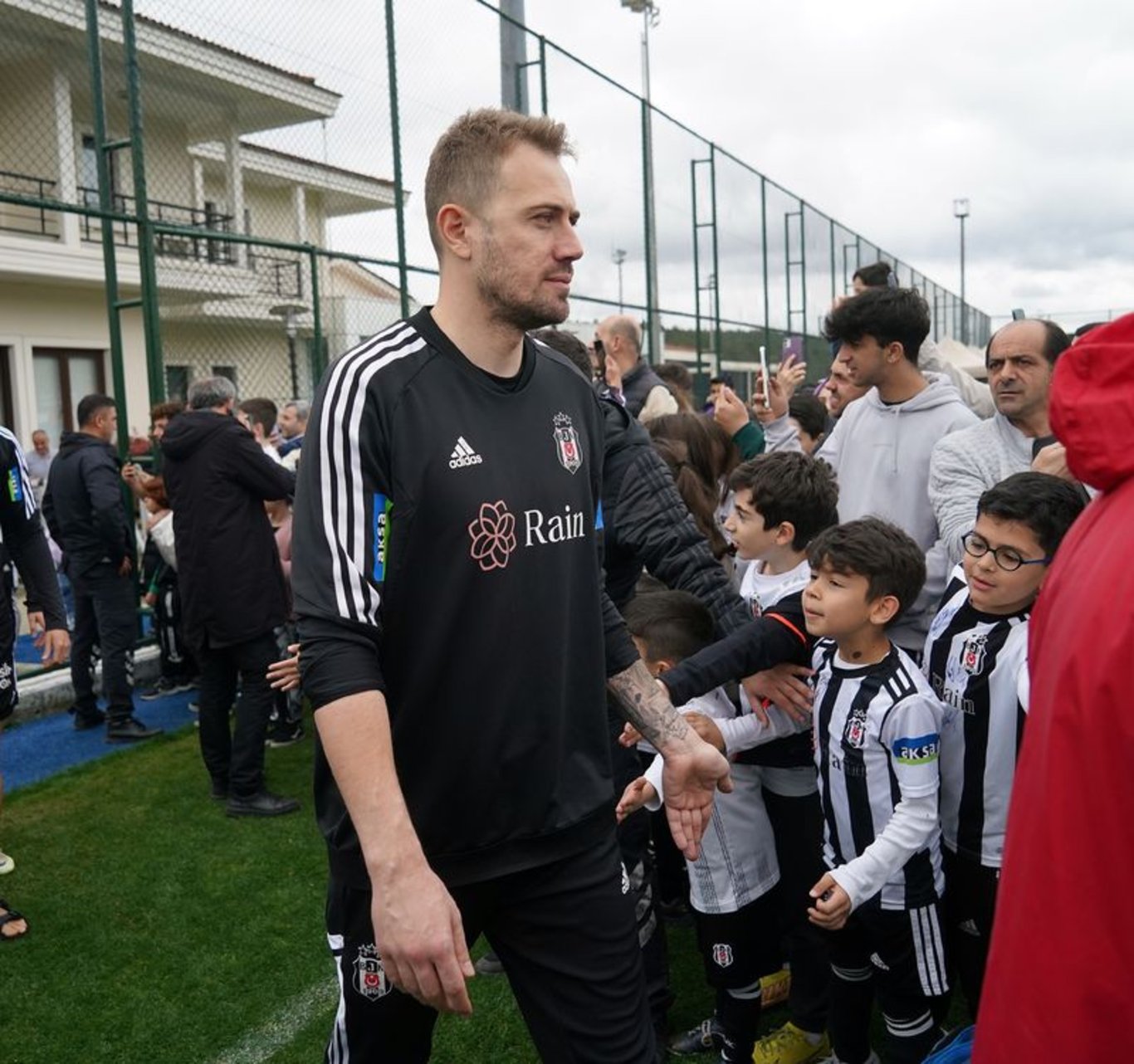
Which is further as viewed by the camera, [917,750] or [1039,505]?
[1039,505]

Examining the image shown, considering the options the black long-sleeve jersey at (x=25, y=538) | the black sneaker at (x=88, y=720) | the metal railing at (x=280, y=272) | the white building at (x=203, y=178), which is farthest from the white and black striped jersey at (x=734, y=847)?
the metal railing at (x=280, y=272)

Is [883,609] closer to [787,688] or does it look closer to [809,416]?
[787,688]

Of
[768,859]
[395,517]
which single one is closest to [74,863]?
[768,859]

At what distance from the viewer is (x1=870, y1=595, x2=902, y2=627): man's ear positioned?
8.55 feet

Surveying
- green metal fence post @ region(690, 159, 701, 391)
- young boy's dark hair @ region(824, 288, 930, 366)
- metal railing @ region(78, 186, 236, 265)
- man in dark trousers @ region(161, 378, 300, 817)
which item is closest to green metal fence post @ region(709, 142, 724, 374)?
green metal fence post @ region(690, 159, 701, 391)

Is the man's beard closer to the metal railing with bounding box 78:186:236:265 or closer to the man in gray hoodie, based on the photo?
the man in gray hoodie

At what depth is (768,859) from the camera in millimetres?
2953

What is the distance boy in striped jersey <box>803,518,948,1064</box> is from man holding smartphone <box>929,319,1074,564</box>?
0.62m

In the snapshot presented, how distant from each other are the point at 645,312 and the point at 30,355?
1077 cm

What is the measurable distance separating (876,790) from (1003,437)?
4.49 ft

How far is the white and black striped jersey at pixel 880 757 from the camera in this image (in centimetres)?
245

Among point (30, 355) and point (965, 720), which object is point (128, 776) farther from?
point (30, 355)

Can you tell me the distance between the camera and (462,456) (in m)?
1.84

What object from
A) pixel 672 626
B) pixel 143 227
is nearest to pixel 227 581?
pixel 672 626
